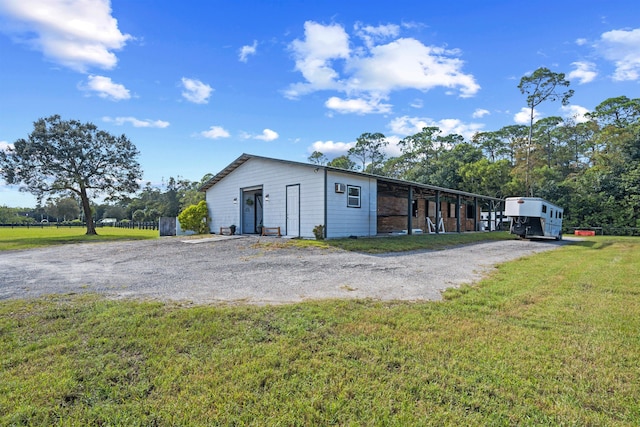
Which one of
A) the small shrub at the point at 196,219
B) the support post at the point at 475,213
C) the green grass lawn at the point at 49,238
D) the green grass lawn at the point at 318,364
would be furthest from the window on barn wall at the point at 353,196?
the support post at the point at 475,213

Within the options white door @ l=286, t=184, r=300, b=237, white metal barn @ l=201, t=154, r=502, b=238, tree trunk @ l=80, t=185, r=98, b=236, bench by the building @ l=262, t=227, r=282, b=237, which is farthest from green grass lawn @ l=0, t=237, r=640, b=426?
tree trunk @ l=80, t=185, r=98, b=236

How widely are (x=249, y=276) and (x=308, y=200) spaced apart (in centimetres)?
761

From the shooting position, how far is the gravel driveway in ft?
16.7

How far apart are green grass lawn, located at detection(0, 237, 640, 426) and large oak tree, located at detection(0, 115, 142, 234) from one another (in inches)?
1009

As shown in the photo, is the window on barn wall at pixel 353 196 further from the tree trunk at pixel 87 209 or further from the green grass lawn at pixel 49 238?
the tree trunk at pixel 87 209

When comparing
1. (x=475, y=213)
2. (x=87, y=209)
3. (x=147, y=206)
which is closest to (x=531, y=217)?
(x=475, y=213)

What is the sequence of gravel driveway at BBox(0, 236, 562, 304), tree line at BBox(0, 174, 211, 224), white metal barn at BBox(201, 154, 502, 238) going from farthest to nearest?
tree line at BBox(0, 174, 211, 224), white metal barn at BBox(201, 154, 502, 238), gravel driveway at BBox(0, 236, 562, 304)

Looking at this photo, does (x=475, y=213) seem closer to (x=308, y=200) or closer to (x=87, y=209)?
(x=308, y=200)

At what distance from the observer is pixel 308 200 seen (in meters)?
14.0

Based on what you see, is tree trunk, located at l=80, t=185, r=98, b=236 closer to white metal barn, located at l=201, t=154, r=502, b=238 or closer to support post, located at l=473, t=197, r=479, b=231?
white metal barn, located at l=201, t=154, r=502, b=238

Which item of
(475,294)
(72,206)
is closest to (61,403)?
(475,294)

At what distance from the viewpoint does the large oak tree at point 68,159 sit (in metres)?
23.8

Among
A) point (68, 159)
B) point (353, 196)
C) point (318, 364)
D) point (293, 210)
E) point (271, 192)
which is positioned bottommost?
point (318, 364)

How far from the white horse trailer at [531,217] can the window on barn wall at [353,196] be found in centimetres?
888
